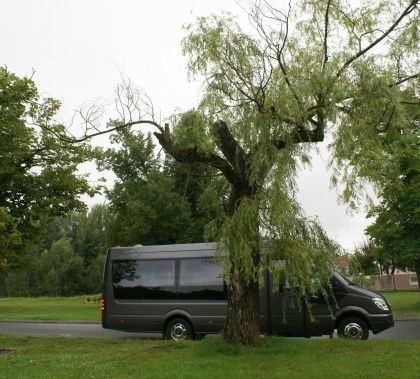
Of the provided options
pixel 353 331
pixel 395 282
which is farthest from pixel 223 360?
pixel 395 282

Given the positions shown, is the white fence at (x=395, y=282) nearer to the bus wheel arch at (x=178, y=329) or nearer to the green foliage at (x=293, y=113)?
the bus wheel arch at (x=178, y=329)

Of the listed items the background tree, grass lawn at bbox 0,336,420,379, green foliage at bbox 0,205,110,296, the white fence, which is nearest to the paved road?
grass lawn at bbox 0,336,420,379

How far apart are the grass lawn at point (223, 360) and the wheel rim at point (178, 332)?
2288 mm

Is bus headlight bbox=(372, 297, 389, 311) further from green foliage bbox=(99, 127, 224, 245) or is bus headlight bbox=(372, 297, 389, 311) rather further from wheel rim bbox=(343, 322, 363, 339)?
green foliage bbox=(99, 127, 224, 245)

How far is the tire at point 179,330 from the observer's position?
14.1m

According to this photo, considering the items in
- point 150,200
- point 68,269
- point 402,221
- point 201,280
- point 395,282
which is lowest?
point 201,280

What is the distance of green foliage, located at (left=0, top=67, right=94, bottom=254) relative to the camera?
17672 millimetres

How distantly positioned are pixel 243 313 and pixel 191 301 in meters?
4.28

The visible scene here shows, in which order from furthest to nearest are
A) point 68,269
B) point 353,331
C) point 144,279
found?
1. point 68,269
2. point 144,279
3. point 353,331

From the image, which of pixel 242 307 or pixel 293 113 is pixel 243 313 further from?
pixel 293 113

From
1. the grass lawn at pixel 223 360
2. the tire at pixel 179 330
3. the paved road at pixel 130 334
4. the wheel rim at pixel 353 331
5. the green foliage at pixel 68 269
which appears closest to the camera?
the grass lawn at pixel 223 360

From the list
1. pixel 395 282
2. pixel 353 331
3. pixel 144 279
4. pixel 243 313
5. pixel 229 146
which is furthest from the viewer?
pixel 395 282

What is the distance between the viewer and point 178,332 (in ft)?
46.5

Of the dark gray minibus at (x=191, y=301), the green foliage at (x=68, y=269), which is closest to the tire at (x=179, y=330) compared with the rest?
the dark gray minibus at (x=191, y=301)
